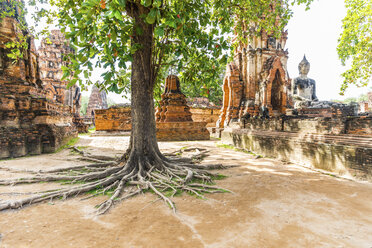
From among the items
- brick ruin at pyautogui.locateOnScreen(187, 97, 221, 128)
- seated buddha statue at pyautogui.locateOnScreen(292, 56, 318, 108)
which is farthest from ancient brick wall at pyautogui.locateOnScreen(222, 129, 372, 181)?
brick ruin at pyautogui.locateOnScreen(187, 97, 221, 128)

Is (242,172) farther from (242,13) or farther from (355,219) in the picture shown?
(242,13)

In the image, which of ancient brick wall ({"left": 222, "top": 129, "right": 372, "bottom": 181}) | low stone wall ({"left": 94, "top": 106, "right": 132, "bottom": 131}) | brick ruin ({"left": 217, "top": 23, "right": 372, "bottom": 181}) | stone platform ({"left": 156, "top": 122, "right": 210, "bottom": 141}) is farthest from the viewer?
low stone wall ({"left": 94, "top": 106, "right": 132, "bottom": 131})

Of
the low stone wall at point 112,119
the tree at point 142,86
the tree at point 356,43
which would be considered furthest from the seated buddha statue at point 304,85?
the low stone wall at point 112,119

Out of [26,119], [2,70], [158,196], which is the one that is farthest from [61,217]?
[2,70]

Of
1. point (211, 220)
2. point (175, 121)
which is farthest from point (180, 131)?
point (211, 220)

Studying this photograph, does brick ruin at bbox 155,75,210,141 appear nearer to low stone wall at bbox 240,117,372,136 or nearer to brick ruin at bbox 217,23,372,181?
brick ruin at bbox 217,23,372,181

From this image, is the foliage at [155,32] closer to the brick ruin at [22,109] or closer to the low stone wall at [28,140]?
the brick ruin at [22,109]

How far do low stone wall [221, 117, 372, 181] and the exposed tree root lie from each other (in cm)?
253

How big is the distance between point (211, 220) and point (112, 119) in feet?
42.9

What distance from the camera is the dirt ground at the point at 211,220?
1757 millimetres

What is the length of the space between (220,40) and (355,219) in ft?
10.9

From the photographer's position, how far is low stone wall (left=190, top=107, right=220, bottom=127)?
1902 centimetres

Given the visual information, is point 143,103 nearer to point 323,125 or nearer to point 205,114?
point 323,125

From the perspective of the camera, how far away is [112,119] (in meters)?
13.9
